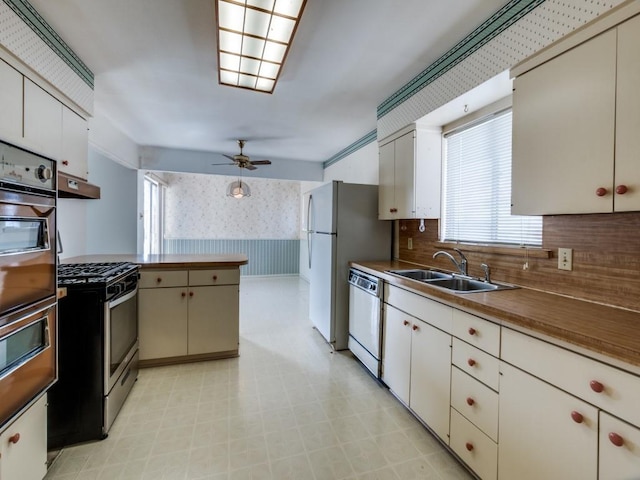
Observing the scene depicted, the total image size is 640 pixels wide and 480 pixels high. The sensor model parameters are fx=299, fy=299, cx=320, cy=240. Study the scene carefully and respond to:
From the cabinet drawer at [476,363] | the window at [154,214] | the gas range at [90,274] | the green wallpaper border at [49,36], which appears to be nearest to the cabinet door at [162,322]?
the gas range at [90,274]

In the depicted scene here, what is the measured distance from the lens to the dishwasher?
2.48m

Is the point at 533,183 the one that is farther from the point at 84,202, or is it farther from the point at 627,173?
the point at 84,202

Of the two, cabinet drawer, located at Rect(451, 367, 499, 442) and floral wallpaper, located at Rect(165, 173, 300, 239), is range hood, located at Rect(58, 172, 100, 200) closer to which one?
cabinet drawer, located at Rect(451, 367, 499, 442)

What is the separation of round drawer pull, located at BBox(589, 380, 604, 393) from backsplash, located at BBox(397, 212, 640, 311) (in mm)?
630

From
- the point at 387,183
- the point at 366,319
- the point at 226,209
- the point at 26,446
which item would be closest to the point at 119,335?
the point at 26,446

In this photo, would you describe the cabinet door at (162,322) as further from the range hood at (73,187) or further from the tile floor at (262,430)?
the range hood at (73,187)

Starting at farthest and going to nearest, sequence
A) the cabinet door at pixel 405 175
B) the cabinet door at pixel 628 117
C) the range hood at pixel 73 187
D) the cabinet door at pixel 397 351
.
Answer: the cabinet door at pixel 405 175 → the cabinet door at pixel 397 351 → the range hood at pixel 73 187 → the cabinet door at pixel 628 117

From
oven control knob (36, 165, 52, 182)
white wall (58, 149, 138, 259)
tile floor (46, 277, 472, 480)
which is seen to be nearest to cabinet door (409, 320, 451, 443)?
tile floor (46, 277, 472, 480)

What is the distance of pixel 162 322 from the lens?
2701 millimetres

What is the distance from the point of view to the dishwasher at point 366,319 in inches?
97.8

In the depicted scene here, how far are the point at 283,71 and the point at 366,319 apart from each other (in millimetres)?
2198

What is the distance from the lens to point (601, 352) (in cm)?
98

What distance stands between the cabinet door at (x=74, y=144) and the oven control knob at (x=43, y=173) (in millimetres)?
990

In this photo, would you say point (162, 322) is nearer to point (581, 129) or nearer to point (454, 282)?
point (454, 282)
